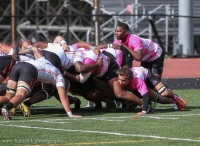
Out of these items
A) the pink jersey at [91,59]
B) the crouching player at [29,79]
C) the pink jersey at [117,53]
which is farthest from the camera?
the pink jersey at [117,53]

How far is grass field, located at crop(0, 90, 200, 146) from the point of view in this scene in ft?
40.2

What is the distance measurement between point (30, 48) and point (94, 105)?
2.49 metres

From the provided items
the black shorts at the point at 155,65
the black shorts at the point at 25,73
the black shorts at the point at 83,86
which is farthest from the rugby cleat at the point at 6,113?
the black shorts at the point at 155,65

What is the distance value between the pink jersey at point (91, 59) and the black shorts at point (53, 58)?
0.49m

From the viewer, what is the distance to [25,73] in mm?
15984

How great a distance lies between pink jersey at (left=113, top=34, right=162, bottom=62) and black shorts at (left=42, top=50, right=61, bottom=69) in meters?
1.76

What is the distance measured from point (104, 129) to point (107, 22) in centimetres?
2360

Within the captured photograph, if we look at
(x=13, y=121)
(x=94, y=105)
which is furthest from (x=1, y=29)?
(x=13, y=121)

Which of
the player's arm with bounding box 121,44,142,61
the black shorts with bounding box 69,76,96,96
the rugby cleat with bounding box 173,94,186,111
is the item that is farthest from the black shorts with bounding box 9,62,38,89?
the rugby cleat with bounding box 173,94,186,111

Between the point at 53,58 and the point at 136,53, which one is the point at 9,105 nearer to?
the point at 53,58

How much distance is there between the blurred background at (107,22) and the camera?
113ft

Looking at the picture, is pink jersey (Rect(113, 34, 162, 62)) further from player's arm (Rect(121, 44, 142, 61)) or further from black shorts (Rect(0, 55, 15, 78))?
black shorts (Rect(0, 55, 15, 78))

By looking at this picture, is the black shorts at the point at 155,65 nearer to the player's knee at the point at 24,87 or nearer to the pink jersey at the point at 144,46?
the pink jersey at the point at 144,46


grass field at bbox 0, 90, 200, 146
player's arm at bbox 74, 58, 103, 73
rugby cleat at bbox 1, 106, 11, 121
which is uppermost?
player's arm at bbox 74, 58, 103, 73
